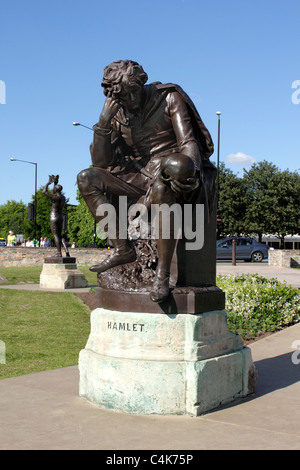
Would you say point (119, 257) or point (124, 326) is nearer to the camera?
point (124, 326)

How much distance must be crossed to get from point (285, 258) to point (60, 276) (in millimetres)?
15573

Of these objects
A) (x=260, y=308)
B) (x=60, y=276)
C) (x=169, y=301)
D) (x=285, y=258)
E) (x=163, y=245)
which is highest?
(x=163, y=245)

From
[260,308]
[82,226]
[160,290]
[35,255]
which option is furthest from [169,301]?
[82,226]

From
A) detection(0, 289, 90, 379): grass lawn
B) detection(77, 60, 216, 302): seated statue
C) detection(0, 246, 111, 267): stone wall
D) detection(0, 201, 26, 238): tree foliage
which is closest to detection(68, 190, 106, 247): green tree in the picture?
detection(0, 246, 111, 267): stone wall

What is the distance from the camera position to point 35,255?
31000mm

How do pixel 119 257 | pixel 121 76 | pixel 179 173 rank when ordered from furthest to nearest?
pixel 119 257 < pixel 121 76 < pixel 179 173

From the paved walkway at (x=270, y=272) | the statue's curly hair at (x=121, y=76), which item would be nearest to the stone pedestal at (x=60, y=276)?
the paved walkway at (x=270, y=272)

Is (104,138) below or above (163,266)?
above

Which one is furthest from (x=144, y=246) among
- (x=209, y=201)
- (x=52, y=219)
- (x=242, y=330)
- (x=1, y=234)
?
(x=1, y=234)

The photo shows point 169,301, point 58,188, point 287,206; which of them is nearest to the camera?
point 169,301

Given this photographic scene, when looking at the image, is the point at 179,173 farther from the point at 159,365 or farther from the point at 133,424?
the point at 133,424

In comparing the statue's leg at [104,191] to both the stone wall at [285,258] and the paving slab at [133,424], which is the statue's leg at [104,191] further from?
the stone wall at [285,258]

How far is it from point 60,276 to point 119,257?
11808 mm

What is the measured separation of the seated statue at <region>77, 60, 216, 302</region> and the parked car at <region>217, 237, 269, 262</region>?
28.0 m
